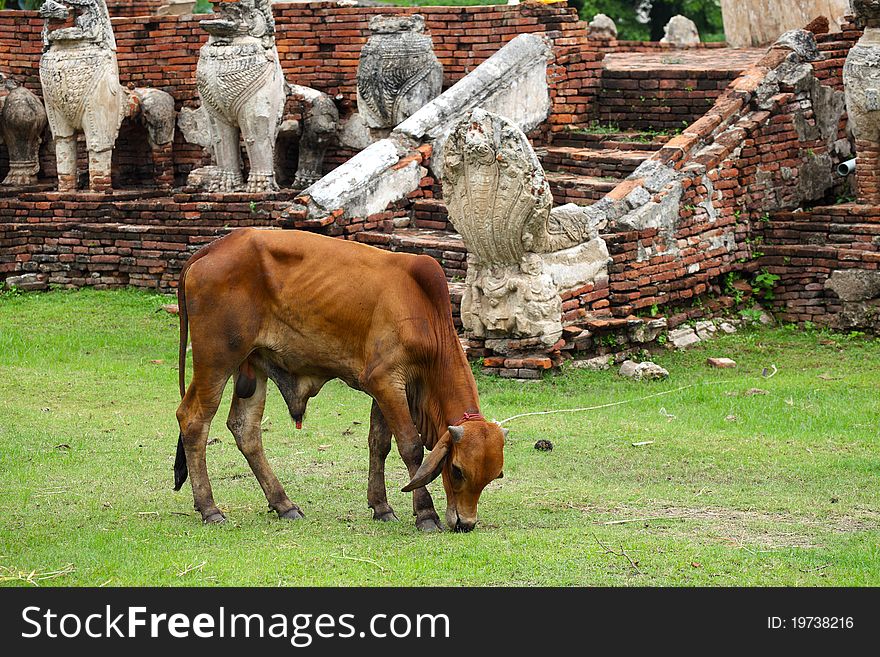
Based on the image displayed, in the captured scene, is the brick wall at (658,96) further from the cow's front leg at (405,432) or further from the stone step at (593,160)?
the cow's front leg at (405,432)

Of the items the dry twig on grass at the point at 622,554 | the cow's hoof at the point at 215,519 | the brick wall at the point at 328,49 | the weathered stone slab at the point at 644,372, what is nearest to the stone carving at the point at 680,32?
the brick wall at the point at 328,49

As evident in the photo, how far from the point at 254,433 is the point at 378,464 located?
68cm

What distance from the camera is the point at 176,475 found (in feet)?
24.8

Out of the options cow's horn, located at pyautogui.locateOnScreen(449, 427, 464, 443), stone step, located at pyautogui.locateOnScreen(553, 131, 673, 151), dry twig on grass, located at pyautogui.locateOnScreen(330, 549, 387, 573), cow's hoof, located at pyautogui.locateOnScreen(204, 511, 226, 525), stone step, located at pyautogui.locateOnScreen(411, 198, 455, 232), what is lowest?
cow's hoof, located at pyautogui.locateOnScreen(204, 511, 226, 525)

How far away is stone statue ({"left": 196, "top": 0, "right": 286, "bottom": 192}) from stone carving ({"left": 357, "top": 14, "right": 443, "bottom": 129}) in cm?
96

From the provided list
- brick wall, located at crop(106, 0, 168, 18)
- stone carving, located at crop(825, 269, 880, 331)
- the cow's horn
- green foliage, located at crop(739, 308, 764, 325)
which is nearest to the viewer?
the cow's horn

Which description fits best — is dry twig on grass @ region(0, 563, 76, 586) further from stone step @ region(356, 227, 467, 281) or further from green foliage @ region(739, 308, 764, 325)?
green foliage @ region(739, 308, 764, 325)

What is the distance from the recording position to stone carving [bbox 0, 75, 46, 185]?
640 inches

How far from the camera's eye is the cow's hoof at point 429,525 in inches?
275

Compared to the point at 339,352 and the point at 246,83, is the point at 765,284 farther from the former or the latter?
the point at 339,352

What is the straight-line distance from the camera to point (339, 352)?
7129 millimetres

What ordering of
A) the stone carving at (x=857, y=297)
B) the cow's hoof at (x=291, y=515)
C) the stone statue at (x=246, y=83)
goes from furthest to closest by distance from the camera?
the stone statue at (x=246, y=83) < the stone carving at (x=857, y=297) < the cow's hoof at (x=291, y=515)

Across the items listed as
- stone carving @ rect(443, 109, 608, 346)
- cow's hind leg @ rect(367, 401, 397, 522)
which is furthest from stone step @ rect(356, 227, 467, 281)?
cow's hind leg @ rect(367, 401, 397, 522)
